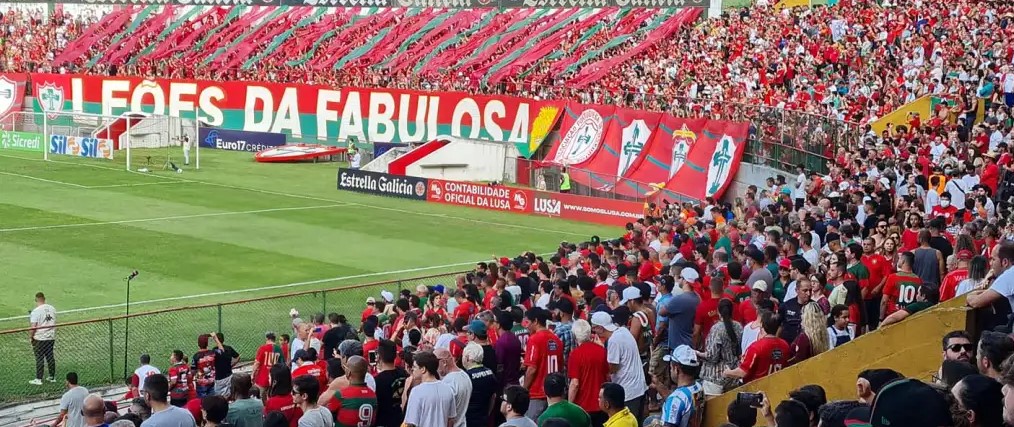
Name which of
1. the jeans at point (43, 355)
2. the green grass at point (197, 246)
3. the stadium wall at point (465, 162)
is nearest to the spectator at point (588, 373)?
the green grass at point (197, 246)

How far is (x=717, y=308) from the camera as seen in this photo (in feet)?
43.8

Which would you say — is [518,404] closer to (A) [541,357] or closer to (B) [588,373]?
(B) [588,373]

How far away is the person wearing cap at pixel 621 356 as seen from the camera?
12008mm

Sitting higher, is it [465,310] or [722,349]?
[722,349]

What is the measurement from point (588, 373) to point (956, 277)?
444cm

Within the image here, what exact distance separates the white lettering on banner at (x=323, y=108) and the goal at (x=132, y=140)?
8.48 ft

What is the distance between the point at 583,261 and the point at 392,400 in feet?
29.6

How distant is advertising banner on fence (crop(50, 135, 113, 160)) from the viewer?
51688 mm

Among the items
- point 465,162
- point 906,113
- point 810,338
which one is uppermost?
point 906,113

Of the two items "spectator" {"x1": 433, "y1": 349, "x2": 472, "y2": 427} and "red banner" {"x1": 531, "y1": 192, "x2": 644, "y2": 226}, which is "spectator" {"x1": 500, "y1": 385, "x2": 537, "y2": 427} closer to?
"spectator" {"x1": 433, "y1": 349, "x2": 472, "y2": 427}

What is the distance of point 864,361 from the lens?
11.2 meters

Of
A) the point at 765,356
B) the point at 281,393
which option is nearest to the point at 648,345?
the point at 765,356

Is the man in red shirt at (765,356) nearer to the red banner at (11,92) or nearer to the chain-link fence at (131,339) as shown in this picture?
the chain-link fence at (131,339)

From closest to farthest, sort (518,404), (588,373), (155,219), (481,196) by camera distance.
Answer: (518,404) < (588,373) < (155,219) < (481,196)
